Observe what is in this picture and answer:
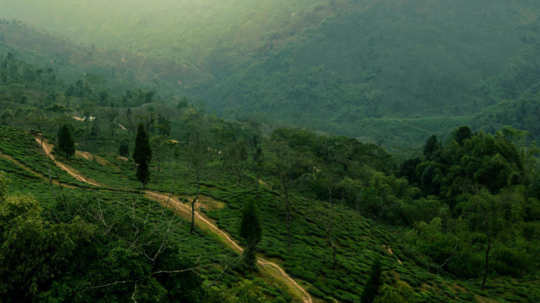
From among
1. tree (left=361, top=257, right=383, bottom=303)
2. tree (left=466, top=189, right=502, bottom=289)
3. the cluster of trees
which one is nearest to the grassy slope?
tree (left=361, top=257, right=383, bottom=303)

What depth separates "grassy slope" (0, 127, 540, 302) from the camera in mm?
28672

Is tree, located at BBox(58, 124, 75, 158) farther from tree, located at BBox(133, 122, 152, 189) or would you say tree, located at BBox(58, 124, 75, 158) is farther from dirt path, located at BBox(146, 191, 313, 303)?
dirt path, located at BBox(146, 191, 313, 303)

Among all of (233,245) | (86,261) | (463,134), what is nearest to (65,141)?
(233,245)

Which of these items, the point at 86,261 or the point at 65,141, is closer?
the point at 86,261

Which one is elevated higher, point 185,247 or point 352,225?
point 185,247

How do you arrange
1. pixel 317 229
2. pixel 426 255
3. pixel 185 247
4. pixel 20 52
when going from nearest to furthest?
pixel 185 247, pixel 317 229, pixel 426 255, pixel 20 52

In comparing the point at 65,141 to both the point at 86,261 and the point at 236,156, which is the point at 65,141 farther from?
the point at 86,261

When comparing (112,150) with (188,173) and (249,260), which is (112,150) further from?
(249,260)

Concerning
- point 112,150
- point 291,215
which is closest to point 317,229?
point 291,215

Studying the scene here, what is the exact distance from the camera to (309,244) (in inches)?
1460

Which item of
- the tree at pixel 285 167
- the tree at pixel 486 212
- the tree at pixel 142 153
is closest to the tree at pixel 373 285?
the tree at pixel 285 167

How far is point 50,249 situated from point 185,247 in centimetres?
1196

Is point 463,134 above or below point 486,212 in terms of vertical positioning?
above

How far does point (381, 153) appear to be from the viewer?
9044 cm
